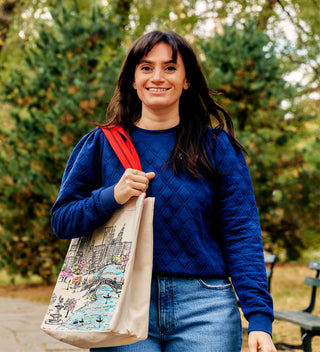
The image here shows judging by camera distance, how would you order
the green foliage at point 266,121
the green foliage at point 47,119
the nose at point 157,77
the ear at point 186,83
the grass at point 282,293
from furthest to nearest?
the green foliage at point 266,121 → the green foliage at point 47,119 → the grass at point 282,293 → the ear at point 186,83 → the nose at point 157,77

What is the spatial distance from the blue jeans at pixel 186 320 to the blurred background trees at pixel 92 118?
19.6 ft

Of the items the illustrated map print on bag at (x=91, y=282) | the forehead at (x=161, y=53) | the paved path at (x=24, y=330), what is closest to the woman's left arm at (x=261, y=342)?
the illustrated map print on bag at (x=91, y=282)

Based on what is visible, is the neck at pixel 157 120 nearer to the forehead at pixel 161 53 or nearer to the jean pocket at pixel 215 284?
the forehead at pixel 161 53

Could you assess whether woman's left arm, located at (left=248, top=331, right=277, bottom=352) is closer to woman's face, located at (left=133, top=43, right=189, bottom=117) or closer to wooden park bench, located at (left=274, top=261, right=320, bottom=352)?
woman's face, located at (left=133, top=43, right=189, bottom=117)

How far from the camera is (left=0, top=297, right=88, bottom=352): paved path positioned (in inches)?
209

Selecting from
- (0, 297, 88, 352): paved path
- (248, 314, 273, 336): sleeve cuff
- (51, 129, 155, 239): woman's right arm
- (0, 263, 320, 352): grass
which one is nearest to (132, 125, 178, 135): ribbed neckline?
(51, 129, 155, 239): woman's right arm

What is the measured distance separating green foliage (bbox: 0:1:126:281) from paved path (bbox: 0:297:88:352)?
842mm

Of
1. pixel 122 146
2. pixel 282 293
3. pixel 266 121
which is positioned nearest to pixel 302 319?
pixel 122 146

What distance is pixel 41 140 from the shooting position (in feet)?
25.4

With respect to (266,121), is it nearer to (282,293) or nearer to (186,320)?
(282,293)

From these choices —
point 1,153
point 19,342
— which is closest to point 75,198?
point 19,342

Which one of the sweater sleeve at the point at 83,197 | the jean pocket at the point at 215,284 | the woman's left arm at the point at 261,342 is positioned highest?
the sweater sleeve at the point at 83,197

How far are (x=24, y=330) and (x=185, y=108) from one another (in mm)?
4662

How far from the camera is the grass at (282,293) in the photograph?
20.8 ft
